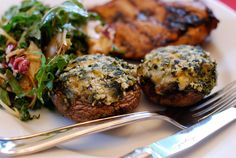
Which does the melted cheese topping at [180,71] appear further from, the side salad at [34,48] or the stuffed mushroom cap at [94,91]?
the side salad at [34,48]

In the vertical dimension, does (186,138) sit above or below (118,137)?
above

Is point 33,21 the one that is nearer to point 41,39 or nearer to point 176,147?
point 41,39

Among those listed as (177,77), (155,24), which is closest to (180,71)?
(177,77)

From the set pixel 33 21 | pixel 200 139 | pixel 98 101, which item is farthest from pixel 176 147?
pixel 33 21

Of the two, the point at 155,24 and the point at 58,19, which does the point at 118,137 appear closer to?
the point at 58,19

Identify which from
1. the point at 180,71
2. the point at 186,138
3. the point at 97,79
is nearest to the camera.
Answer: the point at 186,138

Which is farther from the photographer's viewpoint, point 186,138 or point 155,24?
point 155,24
